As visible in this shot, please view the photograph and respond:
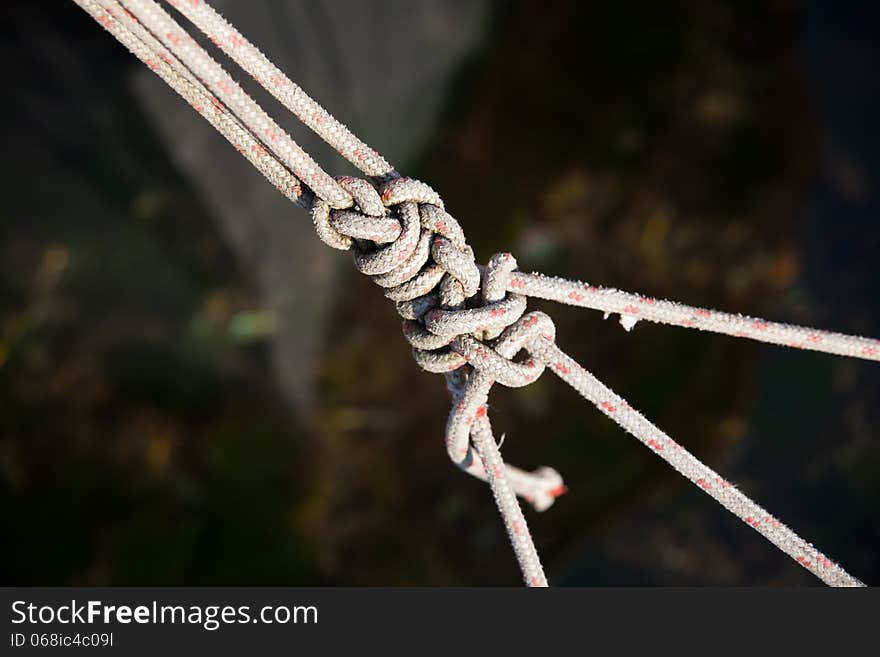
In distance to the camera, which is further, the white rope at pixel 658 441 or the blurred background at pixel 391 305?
the blurred background at pixel 391 305

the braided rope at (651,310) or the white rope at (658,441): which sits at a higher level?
the braided rope at (651,310)

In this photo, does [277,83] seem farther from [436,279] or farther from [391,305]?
[391,305]

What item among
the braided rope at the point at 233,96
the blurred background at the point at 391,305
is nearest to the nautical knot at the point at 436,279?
the braided rope at the point at 233,96

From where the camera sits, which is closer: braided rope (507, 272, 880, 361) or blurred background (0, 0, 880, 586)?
braided rope (507, 272, 880, 361)

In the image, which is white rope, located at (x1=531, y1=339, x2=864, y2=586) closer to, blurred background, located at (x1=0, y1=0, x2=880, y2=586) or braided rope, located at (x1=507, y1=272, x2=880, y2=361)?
braided rope, located at (x1=507, y1=272, x2=880, y2=361)

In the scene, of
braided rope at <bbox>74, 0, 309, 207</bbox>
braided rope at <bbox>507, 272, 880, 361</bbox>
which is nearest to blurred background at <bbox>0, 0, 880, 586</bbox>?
braided rope at <bbox>74, 0, 309, 207</bbox>

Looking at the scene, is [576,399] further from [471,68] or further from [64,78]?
[64,78]

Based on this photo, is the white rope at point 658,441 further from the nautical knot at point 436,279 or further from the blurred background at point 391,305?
the blurred background at point 391,305
